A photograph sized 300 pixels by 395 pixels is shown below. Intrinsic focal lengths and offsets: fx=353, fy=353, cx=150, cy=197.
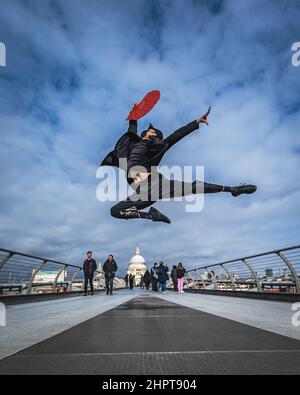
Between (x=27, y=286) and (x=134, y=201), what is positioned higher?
(x=134, y=201)

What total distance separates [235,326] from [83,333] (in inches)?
64.3

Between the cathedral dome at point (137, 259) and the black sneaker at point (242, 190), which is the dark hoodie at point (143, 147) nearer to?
the black sneaker at point (242, 190)

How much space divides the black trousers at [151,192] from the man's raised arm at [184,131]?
57 cm

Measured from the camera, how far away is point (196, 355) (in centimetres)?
231

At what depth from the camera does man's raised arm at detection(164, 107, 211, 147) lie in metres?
5.36

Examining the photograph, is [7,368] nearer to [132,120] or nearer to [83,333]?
[83,333]

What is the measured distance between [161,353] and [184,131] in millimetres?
3677

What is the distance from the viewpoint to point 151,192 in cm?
552

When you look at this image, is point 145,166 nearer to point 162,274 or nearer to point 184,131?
point 184,131

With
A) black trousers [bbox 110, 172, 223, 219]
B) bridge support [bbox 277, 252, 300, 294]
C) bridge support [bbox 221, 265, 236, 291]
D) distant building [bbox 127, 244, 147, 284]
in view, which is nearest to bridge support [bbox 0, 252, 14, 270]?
black trousers [bbox 110, 172, 223, 219]

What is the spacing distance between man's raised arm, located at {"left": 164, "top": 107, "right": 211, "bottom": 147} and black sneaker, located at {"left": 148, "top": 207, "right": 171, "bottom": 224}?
1217 mm

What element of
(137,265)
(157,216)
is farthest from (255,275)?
(137,265)
